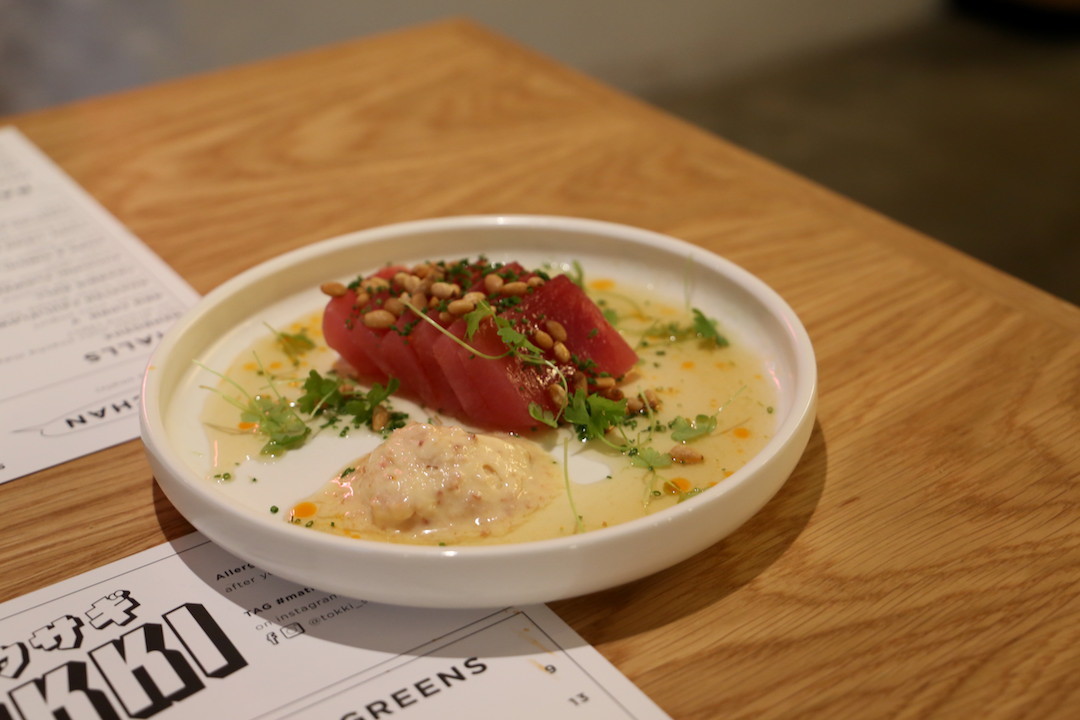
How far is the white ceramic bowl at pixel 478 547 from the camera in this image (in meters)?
0.93

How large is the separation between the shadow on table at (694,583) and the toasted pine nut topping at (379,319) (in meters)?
0.48

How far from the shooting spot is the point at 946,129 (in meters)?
4.95

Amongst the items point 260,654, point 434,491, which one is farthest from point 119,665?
point 434,491

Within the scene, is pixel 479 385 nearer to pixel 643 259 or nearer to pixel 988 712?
pixel 643 259

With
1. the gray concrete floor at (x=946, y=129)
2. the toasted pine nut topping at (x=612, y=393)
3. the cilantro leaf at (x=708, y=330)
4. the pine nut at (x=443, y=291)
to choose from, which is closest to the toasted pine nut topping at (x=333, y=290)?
the pine nut at (x=443, y=291)

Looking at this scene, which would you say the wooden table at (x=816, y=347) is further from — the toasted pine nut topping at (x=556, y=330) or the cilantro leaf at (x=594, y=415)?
the toasted pine nut topping at (x=556, y=330)

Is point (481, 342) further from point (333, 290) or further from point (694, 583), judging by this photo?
point (694, 583)

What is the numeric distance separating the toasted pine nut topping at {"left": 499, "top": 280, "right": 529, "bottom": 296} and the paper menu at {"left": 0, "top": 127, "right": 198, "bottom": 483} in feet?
1.81

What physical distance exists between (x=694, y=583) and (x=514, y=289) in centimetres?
47

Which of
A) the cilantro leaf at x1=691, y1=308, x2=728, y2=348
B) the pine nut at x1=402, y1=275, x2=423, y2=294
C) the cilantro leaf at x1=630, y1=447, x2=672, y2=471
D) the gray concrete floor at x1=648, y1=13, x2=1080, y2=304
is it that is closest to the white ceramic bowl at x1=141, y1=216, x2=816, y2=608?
the cilantro leaf at x1=691, y1=308, x2=728, y2=348

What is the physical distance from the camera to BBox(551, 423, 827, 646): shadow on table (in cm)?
100

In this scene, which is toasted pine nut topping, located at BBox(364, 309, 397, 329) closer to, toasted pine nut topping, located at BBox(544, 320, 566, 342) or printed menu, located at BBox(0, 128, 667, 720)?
toasted pine nut topping, located at BBox(544, 320, 566, 342)

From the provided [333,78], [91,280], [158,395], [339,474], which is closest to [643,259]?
[339,474]

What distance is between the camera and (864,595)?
101 cm
